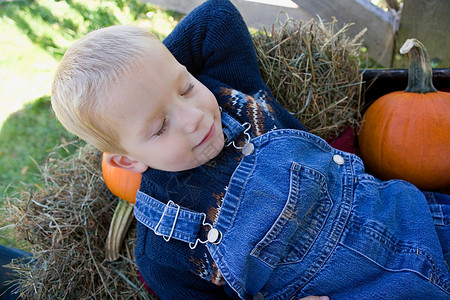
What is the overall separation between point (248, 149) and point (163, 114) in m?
0.48

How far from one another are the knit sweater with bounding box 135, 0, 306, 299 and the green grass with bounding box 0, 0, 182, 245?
196 cm

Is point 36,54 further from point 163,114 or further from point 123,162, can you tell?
point 163,114

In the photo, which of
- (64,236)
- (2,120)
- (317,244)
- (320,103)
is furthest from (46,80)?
(317,244)

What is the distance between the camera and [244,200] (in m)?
1.51

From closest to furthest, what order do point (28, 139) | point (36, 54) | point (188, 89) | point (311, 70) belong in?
point (188, 89)
point (311, 70)
point (28, 139)
point (36, 54)

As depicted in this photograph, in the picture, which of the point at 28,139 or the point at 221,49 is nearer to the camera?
the point at 221,49

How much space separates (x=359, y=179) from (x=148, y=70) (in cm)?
110

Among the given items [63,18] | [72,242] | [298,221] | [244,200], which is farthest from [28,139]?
[298,221]

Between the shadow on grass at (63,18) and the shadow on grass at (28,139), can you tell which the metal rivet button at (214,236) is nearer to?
the shadow on grass at (28,139)

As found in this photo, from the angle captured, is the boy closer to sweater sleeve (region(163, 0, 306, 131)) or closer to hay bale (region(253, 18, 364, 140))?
sweater sleeve (region(163, 0, 306, 131))

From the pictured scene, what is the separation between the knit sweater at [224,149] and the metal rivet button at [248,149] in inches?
1.3

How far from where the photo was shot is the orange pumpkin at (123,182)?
2.08m

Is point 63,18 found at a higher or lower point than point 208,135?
lower

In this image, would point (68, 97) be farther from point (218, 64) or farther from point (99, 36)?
point (218, 64)
